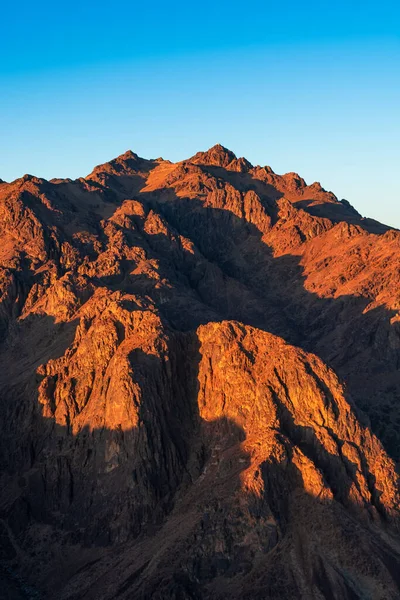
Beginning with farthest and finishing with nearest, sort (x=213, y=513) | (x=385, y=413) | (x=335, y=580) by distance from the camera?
(x=385, y=413)
(x=213, y=513)
(x=335, y=580)

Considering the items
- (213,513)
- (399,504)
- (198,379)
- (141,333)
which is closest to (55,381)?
(141,333)

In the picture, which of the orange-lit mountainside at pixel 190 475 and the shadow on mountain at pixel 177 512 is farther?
the orange-lit mountainside at pixel 190 475

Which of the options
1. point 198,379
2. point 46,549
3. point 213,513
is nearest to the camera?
point 213,513

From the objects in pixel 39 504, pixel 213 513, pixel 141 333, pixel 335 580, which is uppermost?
pixel 141 333

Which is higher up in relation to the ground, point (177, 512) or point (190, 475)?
point (190, 475)

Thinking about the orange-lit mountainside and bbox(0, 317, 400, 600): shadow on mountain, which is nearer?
bbox(0, 317, 400, 600): shadow on mountain

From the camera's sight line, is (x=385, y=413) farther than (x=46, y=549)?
A: Yes

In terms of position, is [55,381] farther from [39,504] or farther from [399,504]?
[399,504]

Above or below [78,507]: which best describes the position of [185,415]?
above

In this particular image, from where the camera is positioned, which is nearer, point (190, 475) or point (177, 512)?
point (177, 512)
